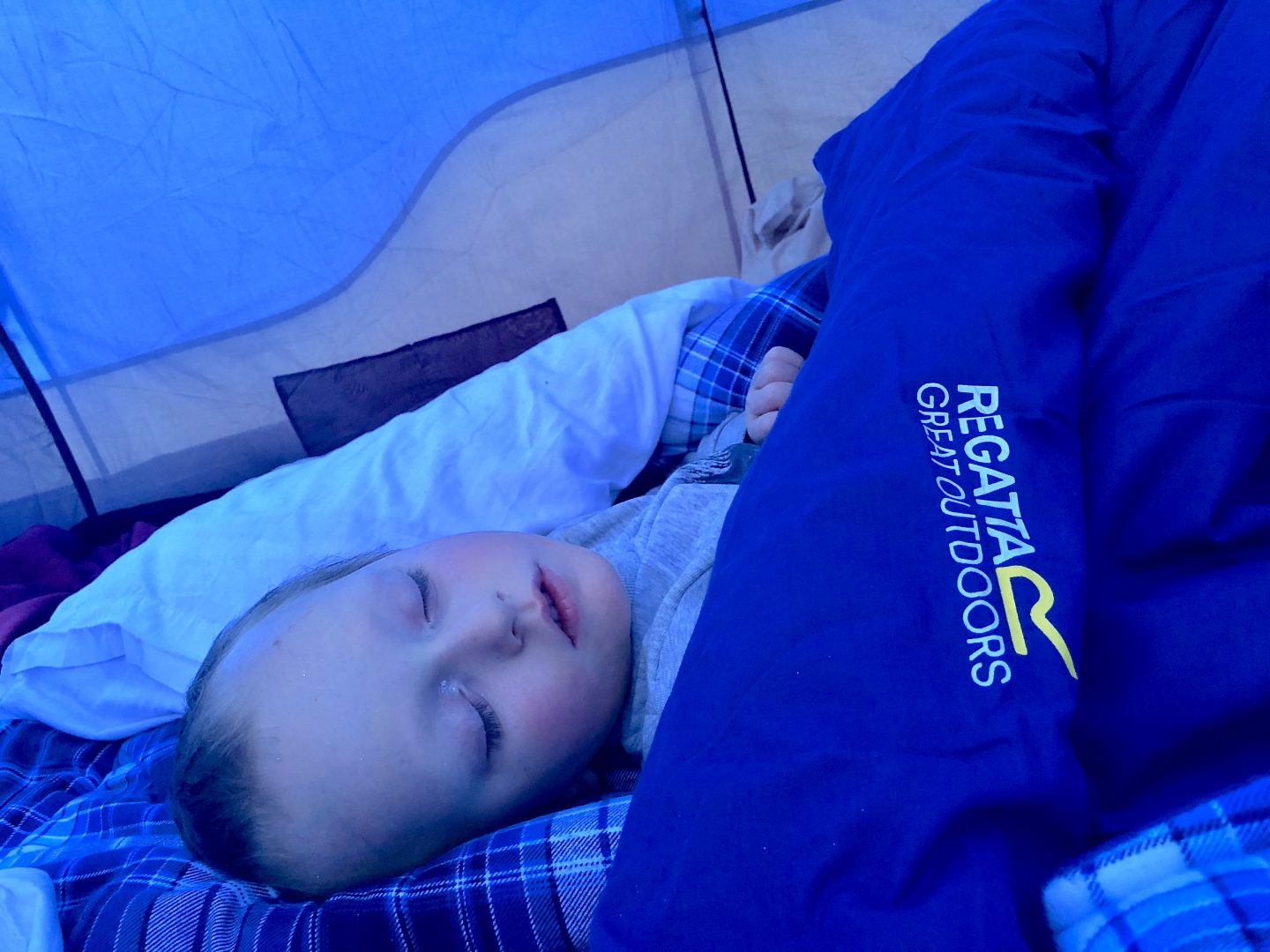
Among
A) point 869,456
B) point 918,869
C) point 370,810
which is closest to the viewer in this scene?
point 918,869

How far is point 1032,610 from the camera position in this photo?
0.34 metres

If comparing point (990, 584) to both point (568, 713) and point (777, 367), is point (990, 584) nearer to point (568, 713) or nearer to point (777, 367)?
point (568, 713)

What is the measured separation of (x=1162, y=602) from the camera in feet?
1.15

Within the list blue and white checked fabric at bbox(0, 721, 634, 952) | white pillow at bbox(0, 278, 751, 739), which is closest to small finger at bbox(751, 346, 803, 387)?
white pillow at bbox(0, 278, 751, 739)

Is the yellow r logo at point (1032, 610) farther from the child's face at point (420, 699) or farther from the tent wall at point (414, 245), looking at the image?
the tent wall at point (414, 245)

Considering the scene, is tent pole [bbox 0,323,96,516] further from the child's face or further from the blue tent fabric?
the child's face

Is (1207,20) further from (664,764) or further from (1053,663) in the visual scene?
(664,764)

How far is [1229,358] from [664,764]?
32 cm

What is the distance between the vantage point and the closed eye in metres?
0.60

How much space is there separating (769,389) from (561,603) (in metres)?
0.31

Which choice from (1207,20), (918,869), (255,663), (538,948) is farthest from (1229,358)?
(255,663)

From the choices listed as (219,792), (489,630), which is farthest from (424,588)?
(219,792)

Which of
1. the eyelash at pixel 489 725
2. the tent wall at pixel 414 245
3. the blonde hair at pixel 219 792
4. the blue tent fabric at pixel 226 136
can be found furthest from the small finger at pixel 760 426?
the blue tent fabric at pixel 226 136

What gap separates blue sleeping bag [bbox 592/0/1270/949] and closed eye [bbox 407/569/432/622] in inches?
10.2
